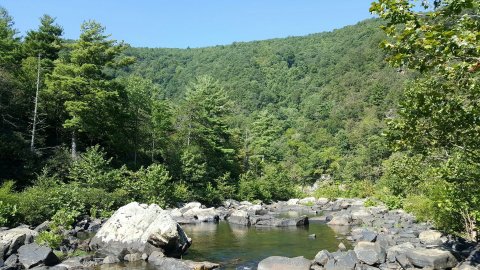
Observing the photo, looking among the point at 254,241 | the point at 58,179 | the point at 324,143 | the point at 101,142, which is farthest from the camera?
the point at 324,143

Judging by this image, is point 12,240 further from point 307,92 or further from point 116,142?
point 307,92

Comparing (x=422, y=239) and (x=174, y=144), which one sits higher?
(x=174, y=144)

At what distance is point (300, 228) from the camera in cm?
3105

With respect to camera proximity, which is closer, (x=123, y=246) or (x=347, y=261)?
(x=347, y=261)

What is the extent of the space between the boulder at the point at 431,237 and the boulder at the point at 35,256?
1696 centimetres

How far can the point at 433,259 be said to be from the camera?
50.4 ft

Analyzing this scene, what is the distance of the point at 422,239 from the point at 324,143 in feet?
280

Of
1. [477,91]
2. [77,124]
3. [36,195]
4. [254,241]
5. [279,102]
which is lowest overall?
[254,241]

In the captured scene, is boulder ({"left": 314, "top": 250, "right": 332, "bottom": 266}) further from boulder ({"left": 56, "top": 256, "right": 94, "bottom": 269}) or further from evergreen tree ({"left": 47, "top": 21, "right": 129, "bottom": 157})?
evergreen tree ({"left": 47, "top": 21, "right": 129, "bottom": 157})

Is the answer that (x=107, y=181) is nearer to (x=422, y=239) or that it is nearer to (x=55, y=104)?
(x=55, y=104)

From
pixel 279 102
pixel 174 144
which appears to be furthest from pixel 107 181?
pixel 279 102

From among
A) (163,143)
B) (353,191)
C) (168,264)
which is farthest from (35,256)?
(353,191)

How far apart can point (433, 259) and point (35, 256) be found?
15124mm

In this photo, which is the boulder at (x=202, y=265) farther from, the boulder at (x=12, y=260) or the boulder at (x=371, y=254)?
the boulder at (x=12, y=260)
